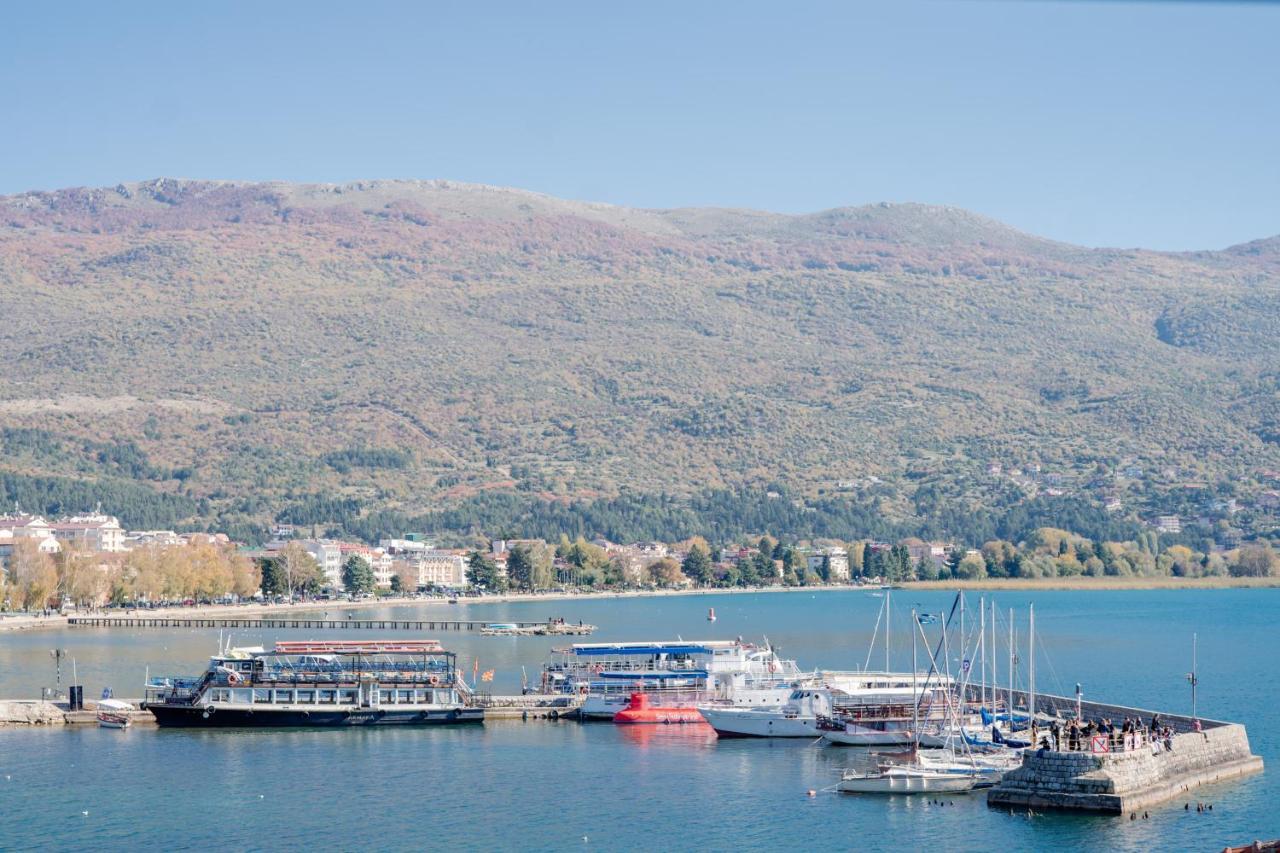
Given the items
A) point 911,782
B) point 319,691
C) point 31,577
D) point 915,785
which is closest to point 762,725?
point 911,782

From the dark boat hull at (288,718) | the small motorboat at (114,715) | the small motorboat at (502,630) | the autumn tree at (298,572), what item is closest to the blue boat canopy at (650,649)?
the dark boat hull at (288,718)

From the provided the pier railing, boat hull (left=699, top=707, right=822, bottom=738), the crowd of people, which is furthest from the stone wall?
the pier railing

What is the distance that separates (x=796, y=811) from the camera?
177ft

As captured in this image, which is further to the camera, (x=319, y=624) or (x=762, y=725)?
(x=319, y=624)

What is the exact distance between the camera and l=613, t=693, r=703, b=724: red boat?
74.1 metres

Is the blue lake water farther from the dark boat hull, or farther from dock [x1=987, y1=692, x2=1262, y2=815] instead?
the dark boat hull

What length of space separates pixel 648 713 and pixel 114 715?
19.3 meters

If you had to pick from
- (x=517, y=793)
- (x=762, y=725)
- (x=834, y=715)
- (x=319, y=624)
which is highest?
(x=319, y=624)

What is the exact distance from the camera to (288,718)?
7225cm

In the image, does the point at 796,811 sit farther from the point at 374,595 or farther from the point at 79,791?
the point at 374,595

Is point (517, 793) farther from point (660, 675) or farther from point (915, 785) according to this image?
point (660, 675)

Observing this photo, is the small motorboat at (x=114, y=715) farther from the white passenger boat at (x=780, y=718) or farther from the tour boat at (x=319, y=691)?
the white passenger boat at (x=780, y=718)

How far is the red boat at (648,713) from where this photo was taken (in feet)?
243

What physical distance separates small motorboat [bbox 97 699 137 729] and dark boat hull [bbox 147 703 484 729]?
1216mm
